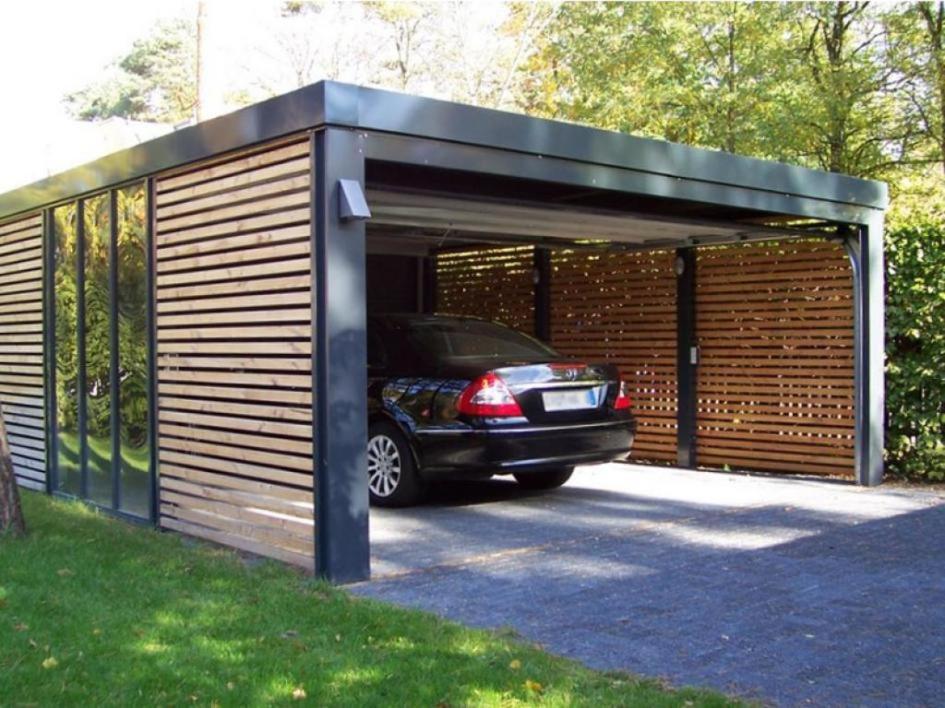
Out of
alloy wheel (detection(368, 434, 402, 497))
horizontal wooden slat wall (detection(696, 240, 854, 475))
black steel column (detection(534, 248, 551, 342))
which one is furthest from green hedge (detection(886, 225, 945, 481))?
alloy wheel (detection(368, 434, 402, 497))

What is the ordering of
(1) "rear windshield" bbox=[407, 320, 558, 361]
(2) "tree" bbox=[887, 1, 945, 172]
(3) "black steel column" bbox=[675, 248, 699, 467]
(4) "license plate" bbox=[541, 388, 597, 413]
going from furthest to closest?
(2) "tree" bbox=[887, 1, 945, 172], (3) "black steel column" bbox=[675, 248, 699, 467], (1) "rear windshield" bbox=[407, 320, 558, 361], (4) "license plate" bbox=[541, 388, 597, 413]

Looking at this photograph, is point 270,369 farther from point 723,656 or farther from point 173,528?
point 723,656

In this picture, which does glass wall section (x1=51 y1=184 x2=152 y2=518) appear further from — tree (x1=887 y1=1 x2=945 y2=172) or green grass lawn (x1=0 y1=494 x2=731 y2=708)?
tree (x1=887 y1=1 x2=945 y2=172)

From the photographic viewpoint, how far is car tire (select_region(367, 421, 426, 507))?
8195mm

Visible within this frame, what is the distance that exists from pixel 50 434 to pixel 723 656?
6702mm

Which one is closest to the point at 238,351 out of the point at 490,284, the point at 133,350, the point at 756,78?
the point at 133,350

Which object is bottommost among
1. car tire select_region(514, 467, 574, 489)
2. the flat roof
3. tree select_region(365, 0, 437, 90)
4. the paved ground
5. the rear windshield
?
the paved ground

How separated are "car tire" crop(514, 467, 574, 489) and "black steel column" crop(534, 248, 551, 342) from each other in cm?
328

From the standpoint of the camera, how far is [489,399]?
7770 millimetres

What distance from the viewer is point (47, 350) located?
9297 mm

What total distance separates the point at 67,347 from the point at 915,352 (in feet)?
24.1

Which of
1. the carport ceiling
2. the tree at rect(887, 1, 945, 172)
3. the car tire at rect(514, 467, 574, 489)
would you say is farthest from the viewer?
the tree at rect(887, 1, 945, 172)

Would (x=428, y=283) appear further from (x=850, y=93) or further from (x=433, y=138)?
(x=850, y=93)

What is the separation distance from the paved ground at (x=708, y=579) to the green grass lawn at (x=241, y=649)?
35 cm
